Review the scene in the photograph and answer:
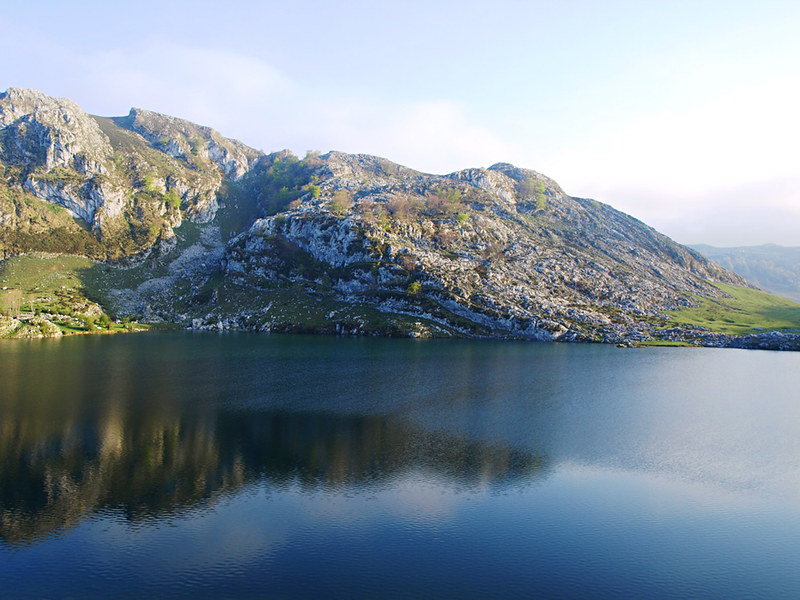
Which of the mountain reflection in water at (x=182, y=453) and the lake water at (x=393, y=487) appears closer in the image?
the lake water at (x=393, y=487)

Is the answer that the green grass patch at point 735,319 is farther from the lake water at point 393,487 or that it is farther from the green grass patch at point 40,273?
the green grass patch at point 40,273

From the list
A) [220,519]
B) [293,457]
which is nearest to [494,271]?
[293,457]

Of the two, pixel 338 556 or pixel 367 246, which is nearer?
pixel 338 556

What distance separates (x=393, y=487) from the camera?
4469 cm

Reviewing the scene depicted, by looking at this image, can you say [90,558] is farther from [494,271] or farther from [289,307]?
[494,271]

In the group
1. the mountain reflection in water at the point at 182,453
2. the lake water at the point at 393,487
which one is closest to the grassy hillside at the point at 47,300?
the lake water at the point at 393,487

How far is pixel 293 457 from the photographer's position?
51.8 m

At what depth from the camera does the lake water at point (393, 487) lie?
103 feet

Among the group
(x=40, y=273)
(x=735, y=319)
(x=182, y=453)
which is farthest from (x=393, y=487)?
(x=40, y=273)

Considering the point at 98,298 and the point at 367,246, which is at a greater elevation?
the point at 367,246

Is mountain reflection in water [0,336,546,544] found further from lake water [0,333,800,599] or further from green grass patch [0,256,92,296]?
green grass patch [0,256,92,296]

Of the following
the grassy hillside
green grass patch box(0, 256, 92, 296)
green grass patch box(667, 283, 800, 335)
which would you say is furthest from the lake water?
green grass patch box(0, 256, 92, 296)

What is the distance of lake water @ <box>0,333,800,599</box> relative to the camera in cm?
3142

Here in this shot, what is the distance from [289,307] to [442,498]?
15273 centimetres
